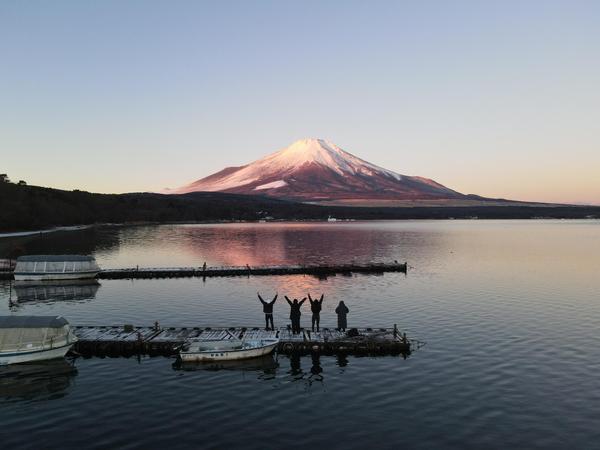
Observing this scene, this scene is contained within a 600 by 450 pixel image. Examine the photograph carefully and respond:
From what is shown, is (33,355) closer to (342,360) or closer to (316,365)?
(316,365)

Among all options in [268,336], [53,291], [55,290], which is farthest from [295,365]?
[55,290]

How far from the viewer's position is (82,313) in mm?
52750

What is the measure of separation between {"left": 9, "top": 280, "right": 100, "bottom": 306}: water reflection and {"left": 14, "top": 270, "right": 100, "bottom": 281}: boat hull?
60 cm

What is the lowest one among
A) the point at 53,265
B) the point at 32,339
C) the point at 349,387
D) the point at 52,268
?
the point at 349,387

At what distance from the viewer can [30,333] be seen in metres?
35.0

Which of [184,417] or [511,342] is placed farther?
[511,342]

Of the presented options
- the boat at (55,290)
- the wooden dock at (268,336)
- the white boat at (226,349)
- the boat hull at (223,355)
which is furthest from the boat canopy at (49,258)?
the boat hull at (223,355)

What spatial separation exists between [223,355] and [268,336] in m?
4.80

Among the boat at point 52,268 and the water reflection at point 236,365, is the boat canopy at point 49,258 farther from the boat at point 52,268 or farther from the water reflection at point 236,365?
the water reflection at point 236,365

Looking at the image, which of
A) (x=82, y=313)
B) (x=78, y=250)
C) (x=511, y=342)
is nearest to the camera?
(x=511, y=342)

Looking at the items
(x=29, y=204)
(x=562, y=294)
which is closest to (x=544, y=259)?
(x=562, y=294)

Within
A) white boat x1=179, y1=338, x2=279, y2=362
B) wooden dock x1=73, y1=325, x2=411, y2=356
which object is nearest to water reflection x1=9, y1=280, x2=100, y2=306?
wooden dock x1=73, y1=325, x2=411, y2=356

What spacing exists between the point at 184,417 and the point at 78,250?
9801 centimetres

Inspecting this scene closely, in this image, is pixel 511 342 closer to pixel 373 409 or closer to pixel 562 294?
pixel 373 409
